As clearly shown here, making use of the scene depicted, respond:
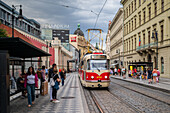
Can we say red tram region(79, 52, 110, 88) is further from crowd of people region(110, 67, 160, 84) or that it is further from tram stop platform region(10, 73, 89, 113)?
crowd of people region(110, 67, 160, 84)

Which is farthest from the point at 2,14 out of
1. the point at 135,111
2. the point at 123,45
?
the point at 135,111

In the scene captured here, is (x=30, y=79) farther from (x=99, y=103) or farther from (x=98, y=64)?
(x=98, y=64)

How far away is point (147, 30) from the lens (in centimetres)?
4181

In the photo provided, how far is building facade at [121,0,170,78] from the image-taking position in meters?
33.0

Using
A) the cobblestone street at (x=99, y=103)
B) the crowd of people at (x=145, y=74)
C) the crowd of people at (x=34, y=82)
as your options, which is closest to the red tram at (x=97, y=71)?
the cobblestone street at (x=99, y=103)

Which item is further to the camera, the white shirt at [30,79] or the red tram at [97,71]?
the red tram at [97,71]

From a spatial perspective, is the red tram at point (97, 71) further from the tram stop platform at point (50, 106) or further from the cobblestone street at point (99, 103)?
the tram stop platform at point (50, 106)

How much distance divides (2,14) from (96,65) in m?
29.2

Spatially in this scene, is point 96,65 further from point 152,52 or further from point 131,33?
point 131,33

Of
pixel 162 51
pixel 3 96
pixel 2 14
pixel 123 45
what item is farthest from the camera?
pixel 123 45

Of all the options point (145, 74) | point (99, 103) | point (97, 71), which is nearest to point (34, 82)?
point (99, 103)

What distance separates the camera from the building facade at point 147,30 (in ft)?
108

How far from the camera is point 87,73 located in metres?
17.9

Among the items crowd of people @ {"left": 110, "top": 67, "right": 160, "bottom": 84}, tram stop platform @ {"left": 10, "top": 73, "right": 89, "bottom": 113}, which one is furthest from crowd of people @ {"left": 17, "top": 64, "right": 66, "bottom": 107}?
crowd of people @ {"left": 110, "top": 67, "right": 160, "bottom": 84}
